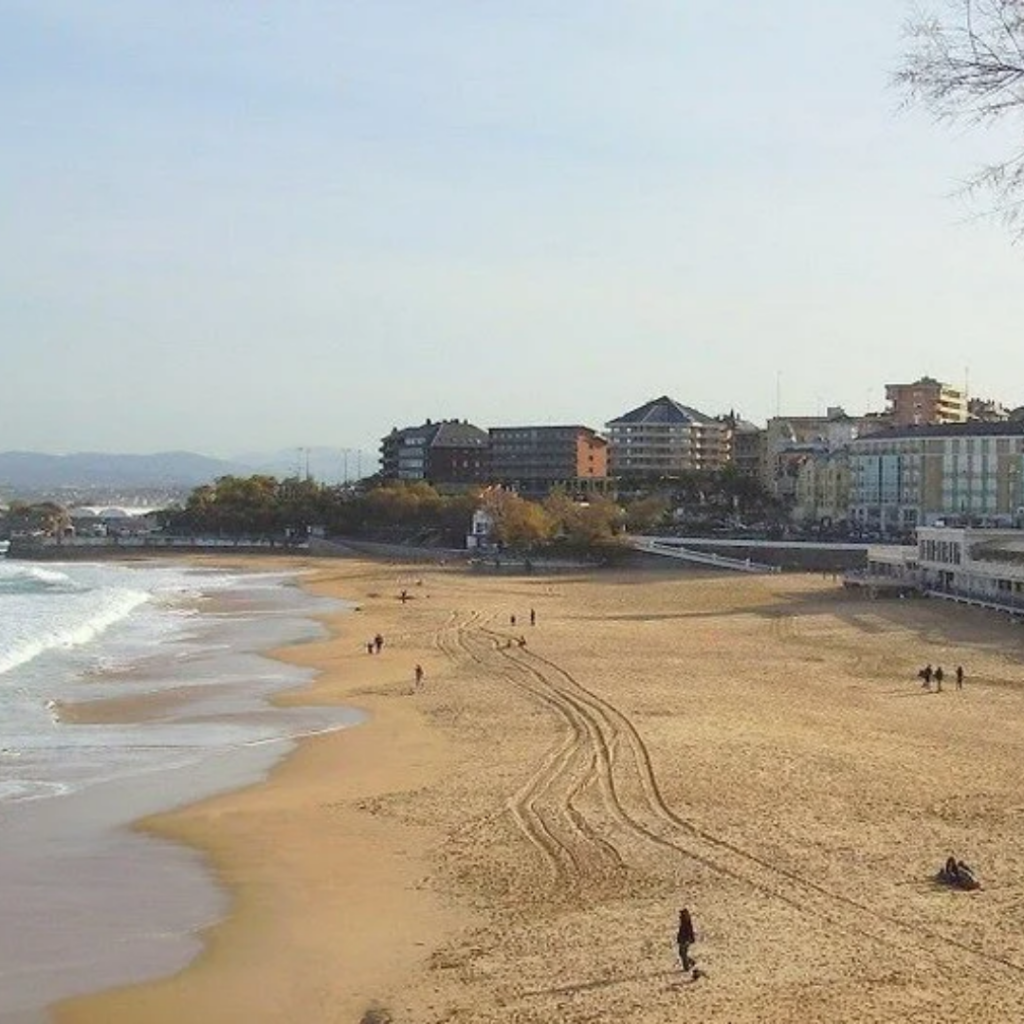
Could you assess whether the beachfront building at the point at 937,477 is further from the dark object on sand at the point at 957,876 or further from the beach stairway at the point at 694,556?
the dark object on sand at the point at 957,876

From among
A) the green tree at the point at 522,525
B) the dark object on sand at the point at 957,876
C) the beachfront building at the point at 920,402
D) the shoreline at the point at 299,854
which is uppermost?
the beachfront building at the point at 920,402

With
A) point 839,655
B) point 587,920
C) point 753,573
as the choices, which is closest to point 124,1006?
point 587,920

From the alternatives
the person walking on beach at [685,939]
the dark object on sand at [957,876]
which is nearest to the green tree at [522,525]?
the dark object on sand at [957,876]

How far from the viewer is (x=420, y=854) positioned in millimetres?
18266

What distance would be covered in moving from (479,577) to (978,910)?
5973 cm

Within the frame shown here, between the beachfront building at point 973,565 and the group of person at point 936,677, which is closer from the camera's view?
the group of person at point 936,677

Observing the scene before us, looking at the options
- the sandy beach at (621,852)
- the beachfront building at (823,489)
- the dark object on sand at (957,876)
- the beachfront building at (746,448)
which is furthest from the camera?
the beachfront building at (746,448)

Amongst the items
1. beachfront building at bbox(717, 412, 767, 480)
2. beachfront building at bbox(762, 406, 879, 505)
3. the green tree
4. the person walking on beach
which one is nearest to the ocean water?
the person walking on beach

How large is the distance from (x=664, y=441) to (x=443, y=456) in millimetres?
20476

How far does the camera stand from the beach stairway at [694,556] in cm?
7294

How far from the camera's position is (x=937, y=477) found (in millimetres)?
88562

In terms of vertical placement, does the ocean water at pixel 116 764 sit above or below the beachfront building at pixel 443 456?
below

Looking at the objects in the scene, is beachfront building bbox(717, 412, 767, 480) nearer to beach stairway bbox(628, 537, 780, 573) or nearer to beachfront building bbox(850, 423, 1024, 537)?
beachfront building bbox(850, 423, 1024, 537)

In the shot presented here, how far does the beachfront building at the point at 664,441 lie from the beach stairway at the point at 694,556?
53.2 metres
